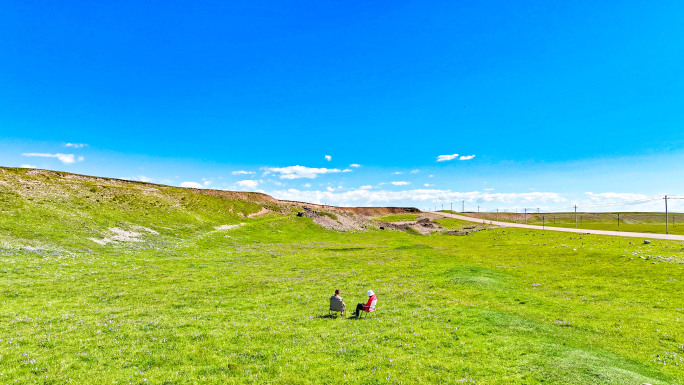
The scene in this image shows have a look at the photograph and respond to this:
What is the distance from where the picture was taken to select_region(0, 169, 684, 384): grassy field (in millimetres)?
14211

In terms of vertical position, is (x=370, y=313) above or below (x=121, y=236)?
below

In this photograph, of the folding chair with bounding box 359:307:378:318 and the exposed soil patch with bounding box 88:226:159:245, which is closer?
the folding chair with bounding box 359:307:378:318

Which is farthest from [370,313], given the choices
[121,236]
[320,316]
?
[121,236]

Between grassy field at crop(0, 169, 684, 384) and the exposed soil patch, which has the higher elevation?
the exposed soil patch

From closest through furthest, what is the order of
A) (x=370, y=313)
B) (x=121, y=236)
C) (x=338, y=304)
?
(x=338, y=304), (x=370, y=313), (x=121, y=236)

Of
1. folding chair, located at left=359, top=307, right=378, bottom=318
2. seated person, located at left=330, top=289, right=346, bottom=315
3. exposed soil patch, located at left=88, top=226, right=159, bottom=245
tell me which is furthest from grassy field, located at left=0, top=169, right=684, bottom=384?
exposed soil patch, located at left=88, top=226, right=159, bottom=245

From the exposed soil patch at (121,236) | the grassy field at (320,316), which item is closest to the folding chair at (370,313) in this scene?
the grassy field at (320,316)

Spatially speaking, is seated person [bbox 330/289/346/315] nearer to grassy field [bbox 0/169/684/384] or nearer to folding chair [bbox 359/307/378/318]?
grassy field [bbox 0/169/684/384]

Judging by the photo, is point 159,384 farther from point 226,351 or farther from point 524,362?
point 524,362

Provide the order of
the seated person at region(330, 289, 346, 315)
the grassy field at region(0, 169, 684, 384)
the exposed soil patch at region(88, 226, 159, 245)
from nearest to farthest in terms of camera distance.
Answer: the grassy field at region(0, 169, 684, 384)
the seated person at region(330, 289, 346, 315)
the exposed soil patch at region(88, 226, 159, 245)

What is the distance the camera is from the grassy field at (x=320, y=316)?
14211mm

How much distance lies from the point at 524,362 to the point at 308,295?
1918 centimetres

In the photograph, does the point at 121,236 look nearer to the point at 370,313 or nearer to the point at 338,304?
the point at 338,304

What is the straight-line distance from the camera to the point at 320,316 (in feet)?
75.8
